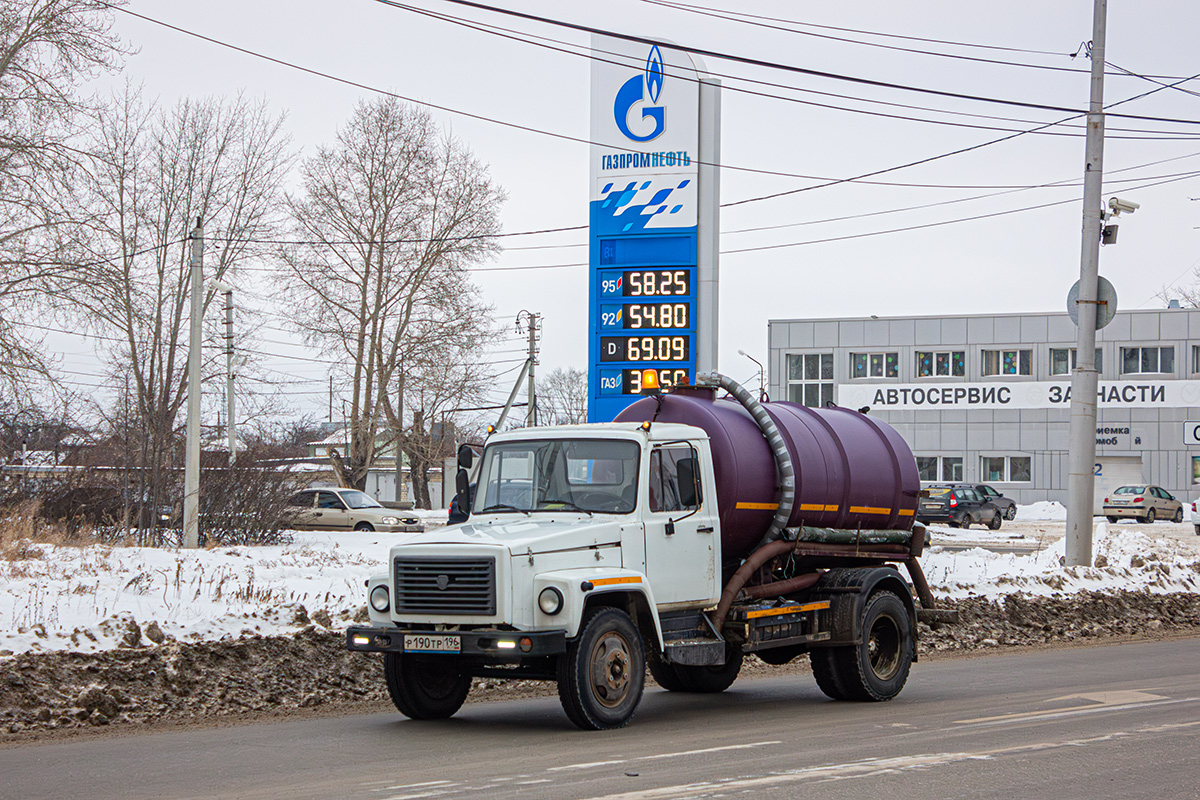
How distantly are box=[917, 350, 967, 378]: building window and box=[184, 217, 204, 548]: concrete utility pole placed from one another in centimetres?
4503

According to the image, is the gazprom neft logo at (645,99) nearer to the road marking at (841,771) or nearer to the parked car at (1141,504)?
the road marking at (841,771)

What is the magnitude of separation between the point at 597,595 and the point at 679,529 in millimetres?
1157

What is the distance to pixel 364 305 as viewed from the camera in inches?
1887

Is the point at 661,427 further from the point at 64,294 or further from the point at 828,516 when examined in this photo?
the point at 64,294

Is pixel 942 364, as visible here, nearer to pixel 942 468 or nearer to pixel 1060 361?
pixel 942 468

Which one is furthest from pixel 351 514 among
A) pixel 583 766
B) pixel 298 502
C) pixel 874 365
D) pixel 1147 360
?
pixel 1147 360

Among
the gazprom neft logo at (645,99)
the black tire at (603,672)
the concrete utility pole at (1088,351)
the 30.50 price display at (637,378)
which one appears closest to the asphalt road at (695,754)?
the black tire at (603,672)

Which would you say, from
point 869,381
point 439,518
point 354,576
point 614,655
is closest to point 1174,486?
point 869,381

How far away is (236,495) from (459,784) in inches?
758

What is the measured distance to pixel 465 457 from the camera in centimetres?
1061

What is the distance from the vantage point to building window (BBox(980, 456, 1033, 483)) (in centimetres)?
6225

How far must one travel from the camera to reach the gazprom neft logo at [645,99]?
2027 cm

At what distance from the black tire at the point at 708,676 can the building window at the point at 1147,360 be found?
2138 inches

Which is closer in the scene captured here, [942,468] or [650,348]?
[650,348]
